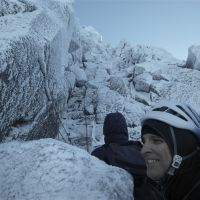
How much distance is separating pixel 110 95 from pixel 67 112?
3087 mm

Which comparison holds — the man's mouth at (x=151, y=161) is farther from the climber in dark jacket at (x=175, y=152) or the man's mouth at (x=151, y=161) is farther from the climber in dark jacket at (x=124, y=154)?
the climber in dark jacket at (x=124, y=154)

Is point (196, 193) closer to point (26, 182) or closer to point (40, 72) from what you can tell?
point (26, 182)

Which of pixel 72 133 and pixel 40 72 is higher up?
pixel 40 72

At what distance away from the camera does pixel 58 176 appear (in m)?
4.04

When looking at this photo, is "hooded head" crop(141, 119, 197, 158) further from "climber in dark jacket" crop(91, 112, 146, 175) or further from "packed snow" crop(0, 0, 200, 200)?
"packed snow" crop(0, 0, 200, 200)

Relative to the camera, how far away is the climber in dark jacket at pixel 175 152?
10.8ft

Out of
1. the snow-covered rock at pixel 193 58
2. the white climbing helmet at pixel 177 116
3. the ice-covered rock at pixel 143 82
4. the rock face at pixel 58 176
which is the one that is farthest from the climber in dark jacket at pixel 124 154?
the snow-covered rock at pixel 193 58

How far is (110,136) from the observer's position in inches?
240

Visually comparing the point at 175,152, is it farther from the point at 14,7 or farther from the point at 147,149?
the point at 14,7

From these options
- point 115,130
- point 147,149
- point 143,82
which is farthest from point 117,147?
point 143,82

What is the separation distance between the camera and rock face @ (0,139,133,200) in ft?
12.8

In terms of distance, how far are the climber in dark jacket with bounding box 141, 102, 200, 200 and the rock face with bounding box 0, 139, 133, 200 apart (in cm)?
73

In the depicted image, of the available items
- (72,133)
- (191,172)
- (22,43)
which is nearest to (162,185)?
(191,172)

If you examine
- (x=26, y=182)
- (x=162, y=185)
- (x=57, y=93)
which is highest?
(x=162, y=185)
